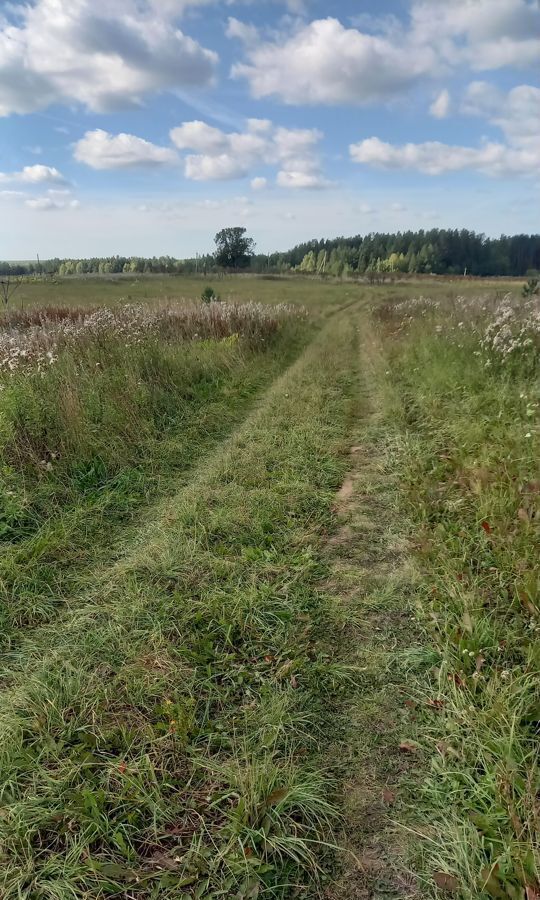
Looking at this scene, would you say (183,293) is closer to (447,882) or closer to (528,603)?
(528,603)

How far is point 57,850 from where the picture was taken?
1.93 metres

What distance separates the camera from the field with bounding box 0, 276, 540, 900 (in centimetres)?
192

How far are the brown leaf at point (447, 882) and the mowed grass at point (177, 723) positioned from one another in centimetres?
46

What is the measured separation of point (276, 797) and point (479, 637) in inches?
60.3

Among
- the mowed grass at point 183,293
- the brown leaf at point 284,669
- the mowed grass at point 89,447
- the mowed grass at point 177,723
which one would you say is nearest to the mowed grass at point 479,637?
the mowed grass at point 177,723

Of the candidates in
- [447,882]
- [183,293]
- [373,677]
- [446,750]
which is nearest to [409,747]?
[446,750]

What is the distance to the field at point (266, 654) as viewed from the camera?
192 centimetres

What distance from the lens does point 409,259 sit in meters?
87.9

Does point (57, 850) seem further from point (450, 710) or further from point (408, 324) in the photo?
point (408, 324)

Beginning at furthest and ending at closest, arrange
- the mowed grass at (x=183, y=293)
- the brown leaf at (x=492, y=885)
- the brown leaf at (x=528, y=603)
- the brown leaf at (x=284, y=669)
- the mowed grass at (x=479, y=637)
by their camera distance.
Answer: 1. the mowed grass at (x=183, y=293)
2. the brown leaf at (x=528, y=603)
3. the brown leaf at (x=284, y=669)
4. the mowed grass at (x=479, y=637)
5. the brown leaf at (x=492, y=885)

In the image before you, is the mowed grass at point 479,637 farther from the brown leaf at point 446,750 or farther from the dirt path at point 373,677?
the dirt path at point 373,677

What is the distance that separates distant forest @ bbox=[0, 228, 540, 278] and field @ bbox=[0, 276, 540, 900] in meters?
75.4

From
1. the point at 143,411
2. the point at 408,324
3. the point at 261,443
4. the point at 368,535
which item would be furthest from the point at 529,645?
the point at 408,324

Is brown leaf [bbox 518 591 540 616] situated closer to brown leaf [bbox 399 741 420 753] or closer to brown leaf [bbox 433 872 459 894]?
brown leaf [bbox 399 741 420 753]
